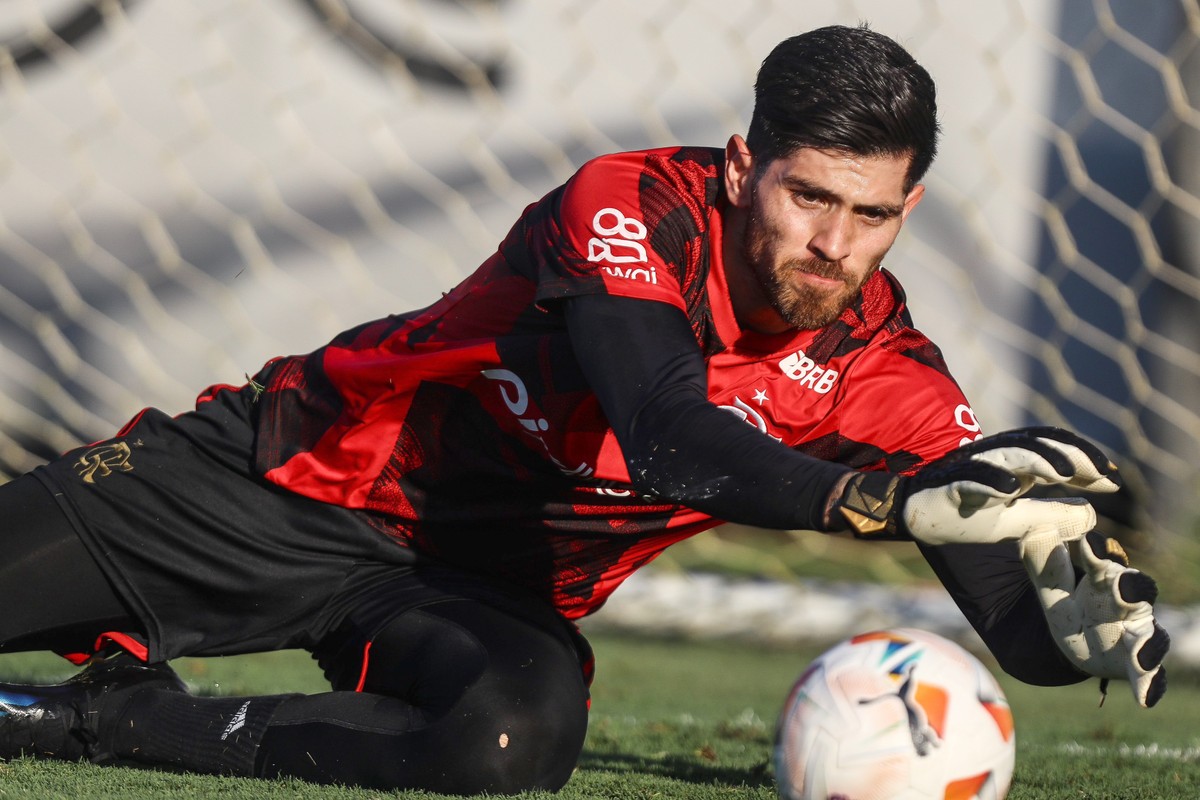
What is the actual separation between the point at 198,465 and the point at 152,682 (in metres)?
0.36

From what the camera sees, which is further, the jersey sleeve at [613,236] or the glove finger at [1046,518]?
the jersey sleeve at [613,236]

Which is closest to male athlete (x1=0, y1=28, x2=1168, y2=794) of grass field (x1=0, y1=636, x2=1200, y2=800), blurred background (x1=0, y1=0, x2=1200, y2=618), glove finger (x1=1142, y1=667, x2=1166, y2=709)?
glove finger (x1=1142, y1=667, x2=1166, y2=709)

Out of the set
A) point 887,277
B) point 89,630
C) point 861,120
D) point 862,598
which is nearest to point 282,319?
point 862,598

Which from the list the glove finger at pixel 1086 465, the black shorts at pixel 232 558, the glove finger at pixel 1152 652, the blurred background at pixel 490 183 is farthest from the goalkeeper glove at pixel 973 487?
the blurred background at pixel 490 183

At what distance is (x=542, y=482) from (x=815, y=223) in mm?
624

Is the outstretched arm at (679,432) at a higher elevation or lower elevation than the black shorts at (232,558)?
higher

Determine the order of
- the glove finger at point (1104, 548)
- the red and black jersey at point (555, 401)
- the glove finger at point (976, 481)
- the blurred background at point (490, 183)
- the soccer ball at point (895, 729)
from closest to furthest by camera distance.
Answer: the glove finger at point (976, 481) → the soccer ball at point (895, 729) → the glove finger at point (1104, 548) → the red and black jersey at point (555, 401) → the blurred background at point (490, 183)

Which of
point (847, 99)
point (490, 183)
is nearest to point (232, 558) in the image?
point (847, 99)

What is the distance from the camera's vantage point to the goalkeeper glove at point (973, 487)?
1594mm

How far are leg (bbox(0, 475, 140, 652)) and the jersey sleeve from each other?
0.87 meters

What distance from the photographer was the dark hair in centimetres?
191

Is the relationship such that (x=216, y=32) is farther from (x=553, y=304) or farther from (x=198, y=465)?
→ (x=553, y=304)

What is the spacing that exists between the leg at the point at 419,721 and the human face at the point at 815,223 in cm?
66

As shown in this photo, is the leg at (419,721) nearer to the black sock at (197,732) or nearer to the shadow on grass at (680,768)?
the black sock at (197,732)
